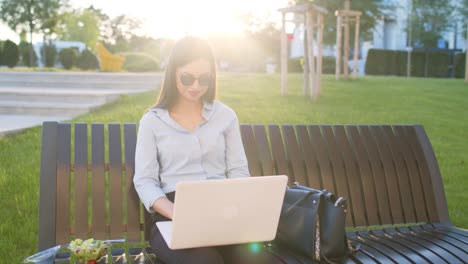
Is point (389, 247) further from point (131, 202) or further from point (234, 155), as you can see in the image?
point (131, 202)

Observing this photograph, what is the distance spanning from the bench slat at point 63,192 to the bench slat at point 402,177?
2070mm

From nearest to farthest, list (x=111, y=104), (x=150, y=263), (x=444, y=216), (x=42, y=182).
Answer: (x=150, y=263), (x=42, y=182), (x=444, y=216), (x=111, y=104)

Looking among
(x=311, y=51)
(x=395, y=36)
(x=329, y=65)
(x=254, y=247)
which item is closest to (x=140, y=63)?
(x=329, y=65)

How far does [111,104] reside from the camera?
10414 mm

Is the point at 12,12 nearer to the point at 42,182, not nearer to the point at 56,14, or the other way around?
the point at 56,14

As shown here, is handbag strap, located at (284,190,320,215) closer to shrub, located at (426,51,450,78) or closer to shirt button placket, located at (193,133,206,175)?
shirt button placket, located at (193,133,206,175)

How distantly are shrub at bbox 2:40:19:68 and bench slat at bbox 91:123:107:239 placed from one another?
22.8m

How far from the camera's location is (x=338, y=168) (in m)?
3.91

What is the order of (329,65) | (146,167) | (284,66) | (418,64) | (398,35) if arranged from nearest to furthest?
(146,167)
(284,66)
(329,65)
(418,64)
(398,35)

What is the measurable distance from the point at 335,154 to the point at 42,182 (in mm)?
1774

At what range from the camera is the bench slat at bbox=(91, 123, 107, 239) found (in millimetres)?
3309

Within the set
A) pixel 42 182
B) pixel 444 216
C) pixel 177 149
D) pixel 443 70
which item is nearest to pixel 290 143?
pixel 177 149

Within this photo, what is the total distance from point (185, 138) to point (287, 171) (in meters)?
A: 0.82

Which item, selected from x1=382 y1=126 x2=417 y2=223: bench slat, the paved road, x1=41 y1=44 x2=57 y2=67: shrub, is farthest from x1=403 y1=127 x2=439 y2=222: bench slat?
x1=41 y1=44 x2=57 y2=67: shrub
